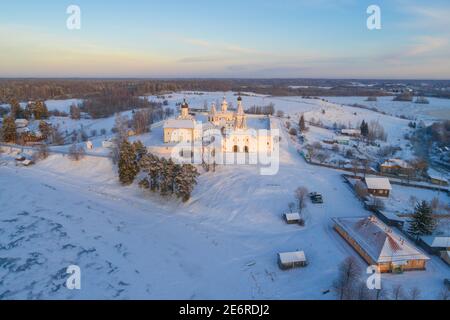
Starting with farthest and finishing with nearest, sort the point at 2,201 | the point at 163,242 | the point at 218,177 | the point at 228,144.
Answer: the point at 228,144, the point at 218,177, the point at 2,201, the point at 163,242

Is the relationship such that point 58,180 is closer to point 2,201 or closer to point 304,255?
point 2,201

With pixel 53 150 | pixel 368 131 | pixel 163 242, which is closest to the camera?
pixel 163 242

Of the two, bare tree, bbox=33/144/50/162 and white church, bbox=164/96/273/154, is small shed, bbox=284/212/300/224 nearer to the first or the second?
white church, bbox=164/96/273/154

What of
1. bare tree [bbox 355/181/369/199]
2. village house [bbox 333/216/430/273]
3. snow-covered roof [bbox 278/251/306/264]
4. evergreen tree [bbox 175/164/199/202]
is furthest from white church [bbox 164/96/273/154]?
village house [bbox 333/216/430/273]

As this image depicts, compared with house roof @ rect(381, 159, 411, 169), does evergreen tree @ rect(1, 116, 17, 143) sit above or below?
above

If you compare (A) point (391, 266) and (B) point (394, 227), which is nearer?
(A) point (391, 266)

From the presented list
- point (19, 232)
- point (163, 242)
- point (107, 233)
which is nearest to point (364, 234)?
point (163, 242)

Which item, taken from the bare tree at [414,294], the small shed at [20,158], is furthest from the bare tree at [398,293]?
the small shed at [20,158]
